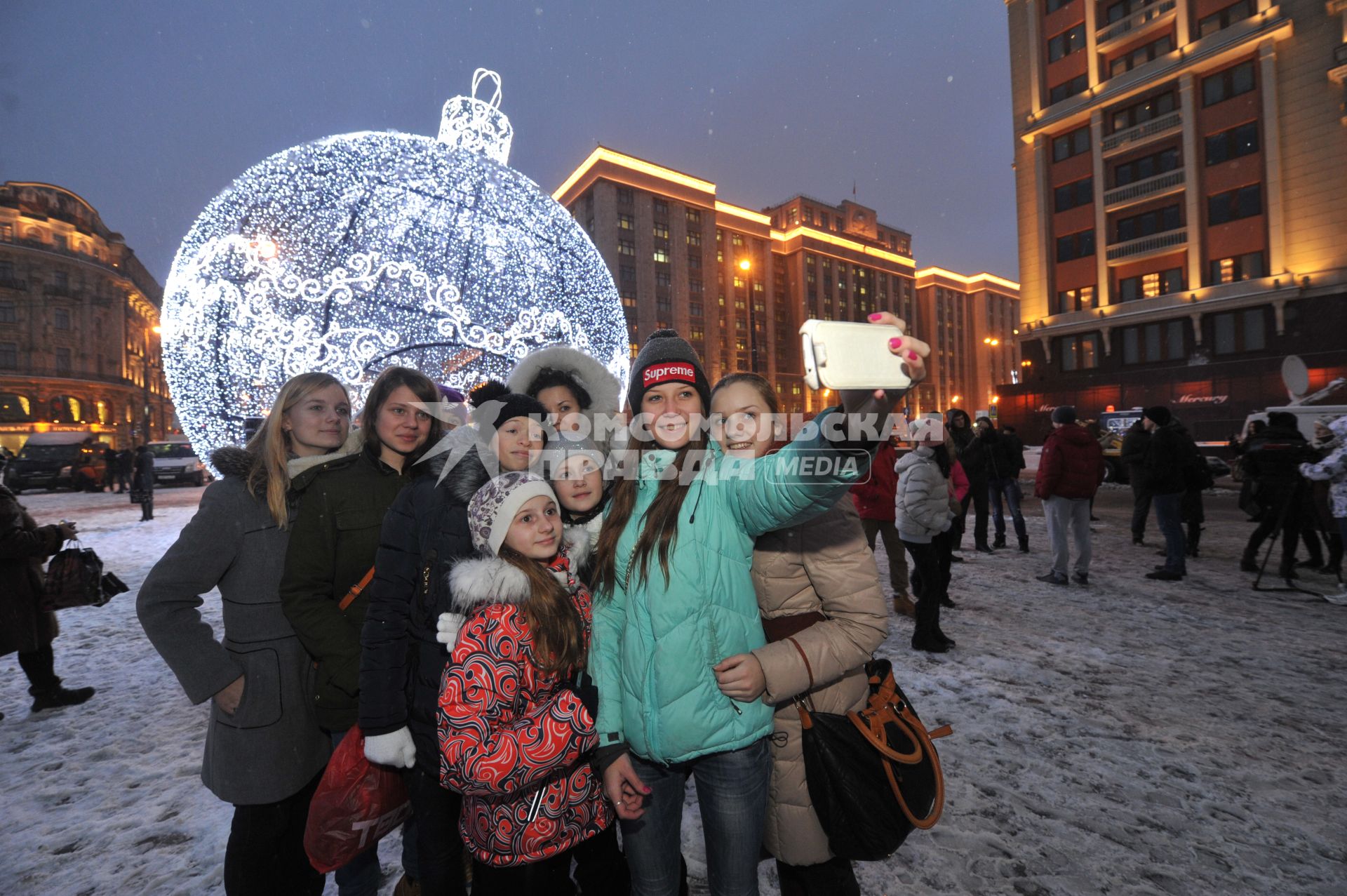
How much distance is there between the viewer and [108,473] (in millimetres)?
20422

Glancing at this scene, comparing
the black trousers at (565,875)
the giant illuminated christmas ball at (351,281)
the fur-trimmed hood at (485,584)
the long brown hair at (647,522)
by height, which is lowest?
the black trousers at (565,875)

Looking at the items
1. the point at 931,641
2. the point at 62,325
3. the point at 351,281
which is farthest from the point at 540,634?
the point at 62,325

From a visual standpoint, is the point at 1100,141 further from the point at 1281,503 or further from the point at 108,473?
the point at 108,473

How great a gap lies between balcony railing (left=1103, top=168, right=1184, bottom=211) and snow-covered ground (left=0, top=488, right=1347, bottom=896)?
98.4 feet

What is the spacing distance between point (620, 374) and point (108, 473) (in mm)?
25531

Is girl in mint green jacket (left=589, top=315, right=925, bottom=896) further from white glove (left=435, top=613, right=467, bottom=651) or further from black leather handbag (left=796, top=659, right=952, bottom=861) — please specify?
white glove (left=435, top=613, right=467, bottom=651)

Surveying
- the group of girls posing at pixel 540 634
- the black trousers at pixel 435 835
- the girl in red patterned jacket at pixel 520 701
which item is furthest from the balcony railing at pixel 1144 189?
the black trousers at pixel 435 835

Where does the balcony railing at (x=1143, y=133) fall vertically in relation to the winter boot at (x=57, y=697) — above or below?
above

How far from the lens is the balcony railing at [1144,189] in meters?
26.1

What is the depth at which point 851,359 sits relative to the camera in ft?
4.01

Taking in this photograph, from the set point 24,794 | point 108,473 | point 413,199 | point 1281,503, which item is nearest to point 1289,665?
point 1281,503

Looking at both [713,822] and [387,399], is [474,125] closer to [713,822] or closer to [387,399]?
[387,399]

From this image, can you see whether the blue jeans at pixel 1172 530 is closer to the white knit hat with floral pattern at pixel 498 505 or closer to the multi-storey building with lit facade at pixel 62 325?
the white knit hat with floral pattern at pixel 498 505

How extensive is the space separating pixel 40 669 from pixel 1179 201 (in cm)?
3847
